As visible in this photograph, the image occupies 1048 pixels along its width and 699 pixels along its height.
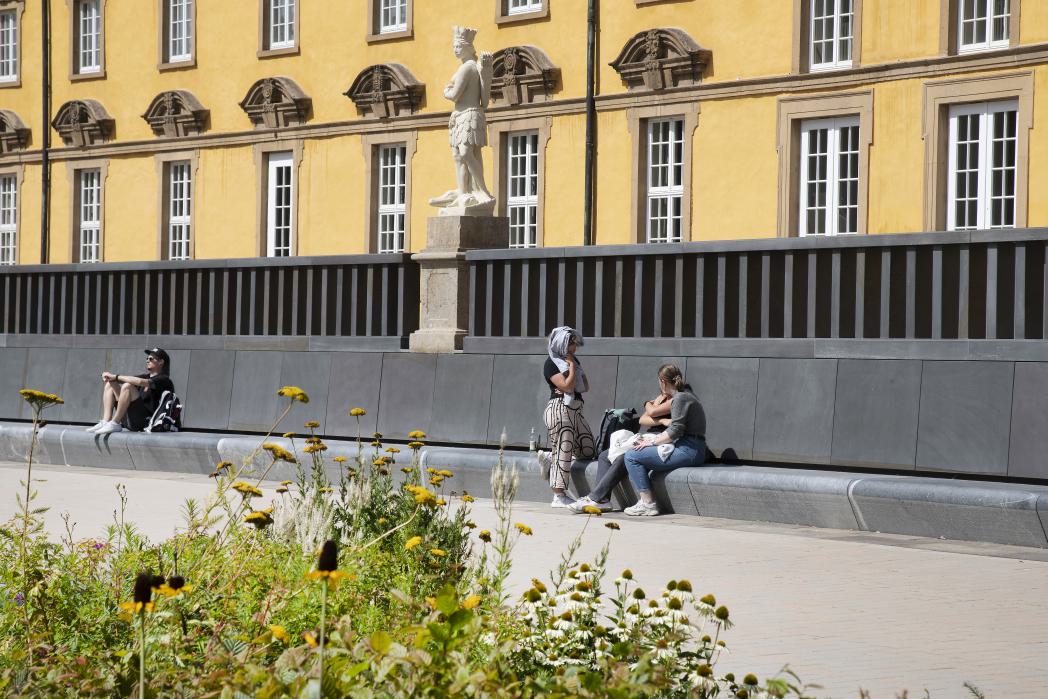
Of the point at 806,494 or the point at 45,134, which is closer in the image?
the point at 806,494

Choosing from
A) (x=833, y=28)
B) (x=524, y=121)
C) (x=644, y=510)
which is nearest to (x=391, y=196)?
(x=524, y=121)

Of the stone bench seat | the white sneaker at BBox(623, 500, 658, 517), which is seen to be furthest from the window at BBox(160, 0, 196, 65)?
the white sneaker at BBox(623, 500, 658, 517)

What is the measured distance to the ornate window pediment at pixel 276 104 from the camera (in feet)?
112

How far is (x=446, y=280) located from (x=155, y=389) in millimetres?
3708

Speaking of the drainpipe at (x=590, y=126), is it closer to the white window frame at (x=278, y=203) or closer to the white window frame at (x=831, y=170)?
the white window frame at (x=831, y=170)

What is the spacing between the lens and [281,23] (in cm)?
3475

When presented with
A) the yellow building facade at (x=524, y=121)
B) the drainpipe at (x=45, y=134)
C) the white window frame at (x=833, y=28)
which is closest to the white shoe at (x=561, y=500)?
the yellow building facade at (x=524, y=121)

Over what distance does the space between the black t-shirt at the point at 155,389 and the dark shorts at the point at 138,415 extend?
41mm

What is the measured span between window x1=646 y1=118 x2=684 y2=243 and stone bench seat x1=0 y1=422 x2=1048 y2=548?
11888mm

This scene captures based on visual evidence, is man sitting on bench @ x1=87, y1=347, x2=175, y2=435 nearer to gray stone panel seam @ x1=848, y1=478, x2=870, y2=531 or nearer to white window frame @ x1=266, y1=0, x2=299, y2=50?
gray stone panel seam @ x1=848, y1=478, x2=870, y2=531

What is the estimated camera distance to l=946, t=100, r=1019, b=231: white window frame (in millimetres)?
24703

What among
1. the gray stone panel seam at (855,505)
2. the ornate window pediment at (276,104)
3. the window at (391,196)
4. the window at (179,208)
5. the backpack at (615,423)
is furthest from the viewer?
the window at (179,208)

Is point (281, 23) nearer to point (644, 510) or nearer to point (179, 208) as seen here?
point (179, 208)

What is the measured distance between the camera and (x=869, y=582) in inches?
401
